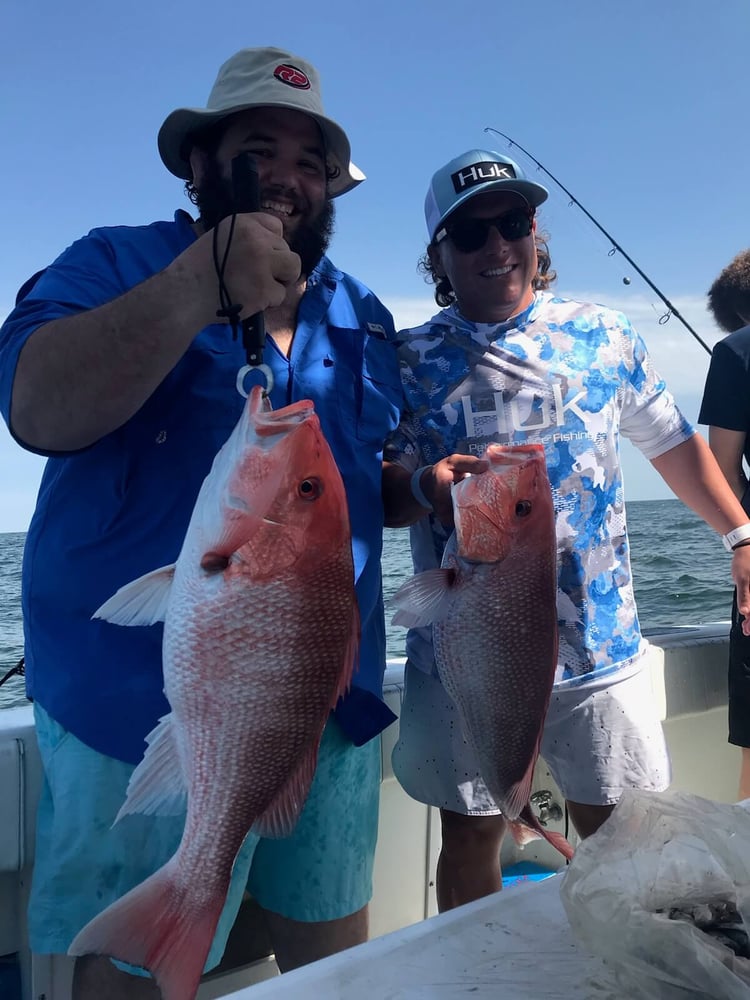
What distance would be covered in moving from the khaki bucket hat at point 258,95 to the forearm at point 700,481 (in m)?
1.52

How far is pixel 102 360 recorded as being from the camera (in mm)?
1341

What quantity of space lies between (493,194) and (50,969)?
2479 mm

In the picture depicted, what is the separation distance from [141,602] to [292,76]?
1218 millimetres

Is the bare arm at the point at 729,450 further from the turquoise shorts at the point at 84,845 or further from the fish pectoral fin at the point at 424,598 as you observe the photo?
the turquoise shorts at the point at 84,845

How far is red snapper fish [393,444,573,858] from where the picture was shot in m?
1.74

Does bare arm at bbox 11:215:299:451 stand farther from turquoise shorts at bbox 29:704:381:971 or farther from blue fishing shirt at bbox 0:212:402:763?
turquoise shorts at bbox 29:704:381:971

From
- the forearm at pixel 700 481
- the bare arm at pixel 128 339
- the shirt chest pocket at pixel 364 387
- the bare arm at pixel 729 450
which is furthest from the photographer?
the bare arm at pixel 729 450

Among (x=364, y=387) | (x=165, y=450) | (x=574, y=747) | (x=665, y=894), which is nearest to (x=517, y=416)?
(x=364, y=387)

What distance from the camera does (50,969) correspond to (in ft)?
6.63

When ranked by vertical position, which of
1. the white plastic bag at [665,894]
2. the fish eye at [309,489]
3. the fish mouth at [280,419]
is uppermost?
the fish mouth at [280,419]

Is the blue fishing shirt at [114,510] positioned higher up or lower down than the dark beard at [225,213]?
lower down

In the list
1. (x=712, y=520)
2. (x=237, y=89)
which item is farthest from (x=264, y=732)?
(x=712, y=520)

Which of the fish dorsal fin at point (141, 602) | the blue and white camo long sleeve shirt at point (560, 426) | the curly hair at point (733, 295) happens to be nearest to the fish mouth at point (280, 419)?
the fish dorsal fin at point (141, 602)

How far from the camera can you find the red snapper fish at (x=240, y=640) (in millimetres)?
1271
